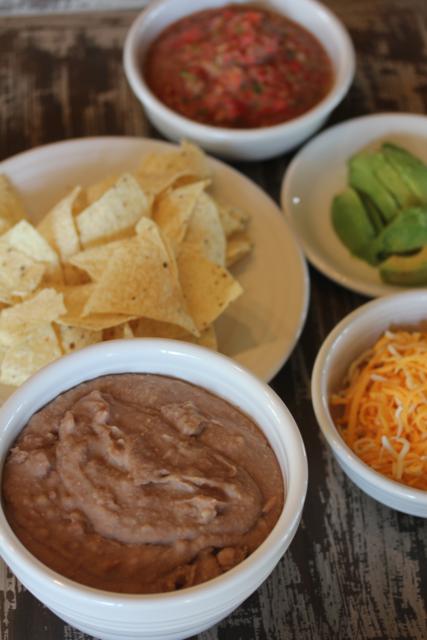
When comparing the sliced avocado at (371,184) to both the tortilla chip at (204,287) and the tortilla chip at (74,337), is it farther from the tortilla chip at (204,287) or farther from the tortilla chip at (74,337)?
the tortilla chip at (74,337)

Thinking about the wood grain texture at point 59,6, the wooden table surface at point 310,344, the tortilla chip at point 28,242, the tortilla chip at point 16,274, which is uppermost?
the wood grain texture at point 59,6

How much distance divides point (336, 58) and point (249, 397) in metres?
1.48

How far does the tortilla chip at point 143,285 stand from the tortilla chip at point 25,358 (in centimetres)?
13

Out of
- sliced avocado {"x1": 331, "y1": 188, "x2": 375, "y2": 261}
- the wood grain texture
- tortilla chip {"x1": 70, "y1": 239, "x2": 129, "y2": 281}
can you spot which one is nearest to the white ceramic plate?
sliced avocado {"x1": 331, "y1": 188, "x2": 375, "y2": 261}

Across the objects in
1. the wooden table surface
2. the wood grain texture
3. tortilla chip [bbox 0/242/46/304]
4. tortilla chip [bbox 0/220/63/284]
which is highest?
the wood grain texture

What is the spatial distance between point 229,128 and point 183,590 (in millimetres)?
1542

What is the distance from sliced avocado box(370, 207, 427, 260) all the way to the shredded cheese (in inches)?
15.0

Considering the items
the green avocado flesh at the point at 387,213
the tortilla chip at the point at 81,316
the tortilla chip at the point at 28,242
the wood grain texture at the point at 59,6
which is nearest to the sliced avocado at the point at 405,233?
the green avocado flesh at the point at 387,213

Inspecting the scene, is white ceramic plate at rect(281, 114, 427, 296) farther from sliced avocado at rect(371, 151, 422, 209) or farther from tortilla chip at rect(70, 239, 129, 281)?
tortilla chip at rect(70, 239, 129, 281)

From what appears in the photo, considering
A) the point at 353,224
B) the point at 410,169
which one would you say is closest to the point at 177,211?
the point at 353,224

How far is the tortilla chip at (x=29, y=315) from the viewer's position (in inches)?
69.4

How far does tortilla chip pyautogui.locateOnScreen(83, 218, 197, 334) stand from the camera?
A: 1.81 m

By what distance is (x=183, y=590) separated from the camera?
4.16ft

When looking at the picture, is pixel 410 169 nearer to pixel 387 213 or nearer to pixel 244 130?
pixel 387 213
